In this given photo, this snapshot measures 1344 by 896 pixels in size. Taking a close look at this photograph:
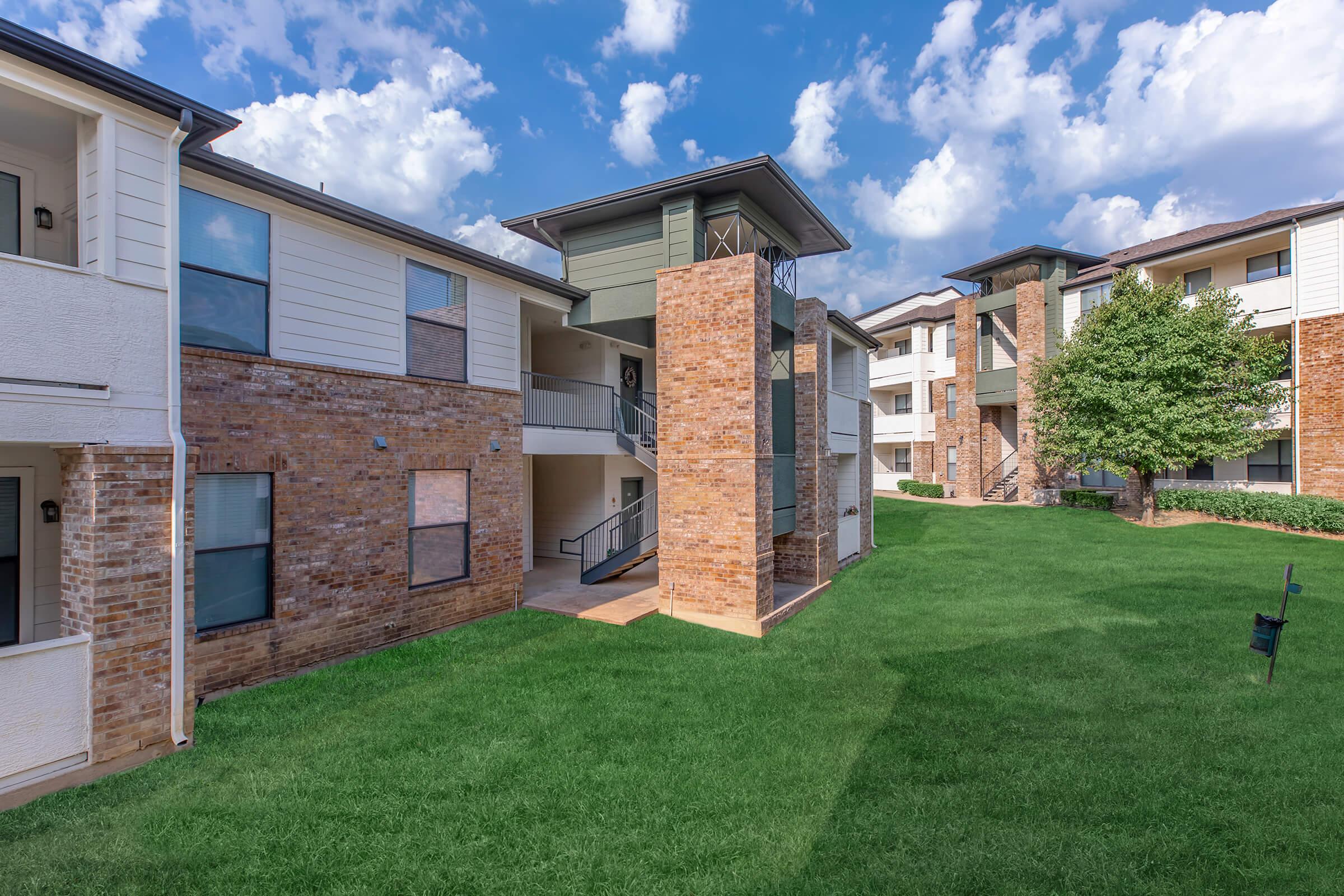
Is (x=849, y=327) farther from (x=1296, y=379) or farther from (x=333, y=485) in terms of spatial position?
(x=1296, y=379)

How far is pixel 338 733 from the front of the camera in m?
5.93

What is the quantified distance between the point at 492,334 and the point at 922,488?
26992 millimetres

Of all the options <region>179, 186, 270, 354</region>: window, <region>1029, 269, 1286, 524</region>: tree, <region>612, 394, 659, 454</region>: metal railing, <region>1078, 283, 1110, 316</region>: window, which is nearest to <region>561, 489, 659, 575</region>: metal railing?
<region>612, 394, 659, 454</region>: metal railing

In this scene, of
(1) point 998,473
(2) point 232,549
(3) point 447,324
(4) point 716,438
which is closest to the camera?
(2) point 232,549

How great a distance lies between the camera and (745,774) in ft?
17.5

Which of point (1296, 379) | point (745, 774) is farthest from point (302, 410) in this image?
point (1296, 379)

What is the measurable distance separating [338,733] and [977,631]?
8.95 metres

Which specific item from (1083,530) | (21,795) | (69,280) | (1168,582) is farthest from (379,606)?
(1083,530)

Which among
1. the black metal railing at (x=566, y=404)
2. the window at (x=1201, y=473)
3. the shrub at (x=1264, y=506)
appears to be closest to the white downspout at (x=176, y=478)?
the black metal railing at (x=566, y=404)

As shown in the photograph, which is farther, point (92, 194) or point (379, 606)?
point (379, 606)

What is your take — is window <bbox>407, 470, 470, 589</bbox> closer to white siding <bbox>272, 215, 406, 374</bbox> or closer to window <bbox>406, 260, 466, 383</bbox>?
window <bbox>406, 260, 466, 383</bbox>

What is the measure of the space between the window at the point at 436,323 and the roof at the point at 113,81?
10.3 feet

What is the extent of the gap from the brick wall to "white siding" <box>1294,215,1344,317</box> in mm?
389

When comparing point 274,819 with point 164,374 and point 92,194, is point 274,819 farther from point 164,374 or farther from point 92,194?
point 92,194
